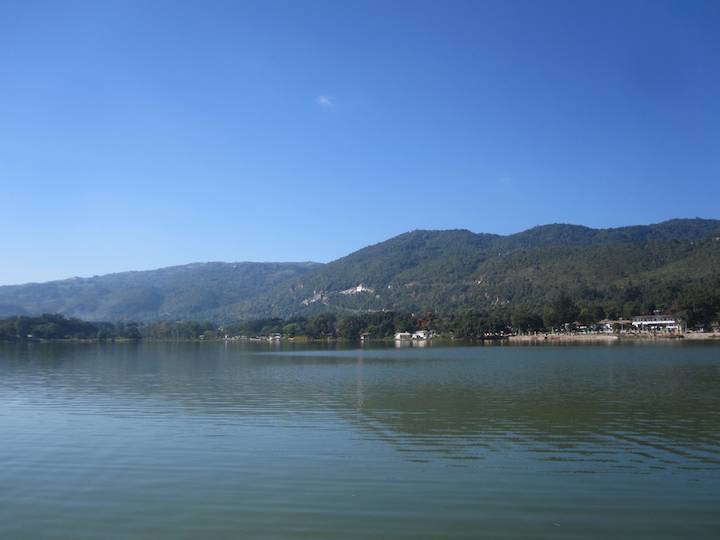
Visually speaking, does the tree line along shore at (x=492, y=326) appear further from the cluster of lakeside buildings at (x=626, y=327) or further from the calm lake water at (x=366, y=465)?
the calm lake water at (x=366, y=465)

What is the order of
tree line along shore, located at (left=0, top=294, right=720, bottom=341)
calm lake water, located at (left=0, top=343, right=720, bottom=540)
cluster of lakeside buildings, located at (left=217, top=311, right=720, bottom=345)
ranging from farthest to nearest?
1. cluster of lakeside buildings, located at (left=217, top=311, right=720, bottom=345)
2. tree line along shore, located at (left=0, top=294, right=720, bottom=341)
3. calm lake water, located at (left=0, top=343, right=720, bottom=540)

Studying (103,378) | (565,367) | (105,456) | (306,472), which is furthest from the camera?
(565,367)

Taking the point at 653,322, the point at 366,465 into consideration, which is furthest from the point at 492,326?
the point at 366,465

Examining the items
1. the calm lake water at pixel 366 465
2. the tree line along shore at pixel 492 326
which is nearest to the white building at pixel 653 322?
the tree line along shore at pixel 492 326

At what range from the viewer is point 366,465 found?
1510 cm

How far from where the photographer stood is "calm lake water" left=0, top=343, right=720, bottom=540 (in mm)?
10938

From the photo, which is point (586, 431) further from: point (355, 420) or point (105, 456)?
point (105, 456)

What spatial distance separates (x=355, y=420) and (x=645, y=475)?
35.9 feet

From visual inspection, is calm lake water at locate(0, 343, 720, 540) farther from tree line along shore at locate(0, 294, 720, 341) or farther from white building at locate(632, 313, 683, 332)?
white building at locate(632, 313, 683, 332)

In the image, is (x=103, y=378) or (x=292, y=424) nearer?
(x=292, y=424)

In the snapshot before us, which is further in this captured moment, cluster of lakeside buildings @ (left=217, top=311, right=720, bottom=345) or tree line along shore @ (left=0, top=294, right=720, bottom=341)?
cluster of lakeside buildings @ (left=217, top=311, right=720, bottom=345)

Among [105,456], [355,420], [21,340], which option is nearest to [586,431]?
[355,420]

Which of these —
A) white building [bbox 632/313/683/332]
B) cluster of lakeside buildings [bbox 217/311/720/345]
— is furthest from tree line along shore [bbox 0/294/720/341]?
white building [bbox 632/313/683/332]

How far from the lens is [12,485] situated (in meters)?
13.6
